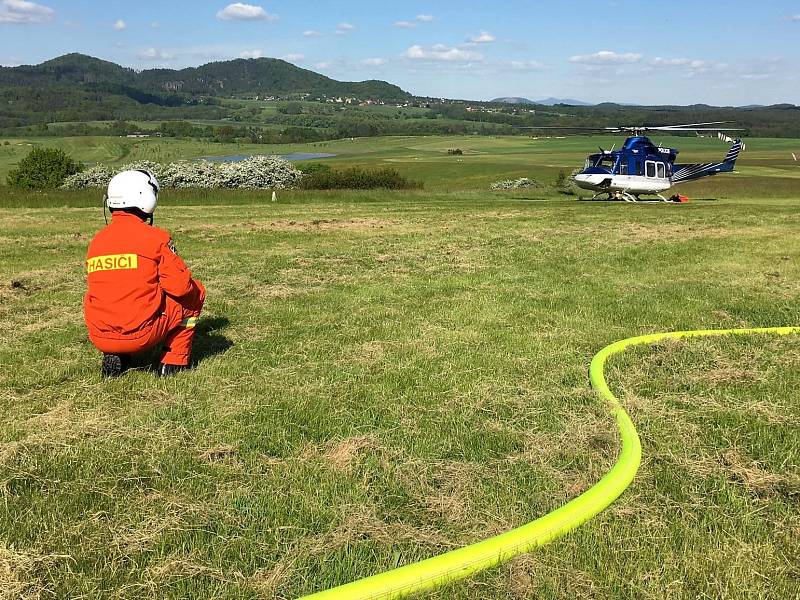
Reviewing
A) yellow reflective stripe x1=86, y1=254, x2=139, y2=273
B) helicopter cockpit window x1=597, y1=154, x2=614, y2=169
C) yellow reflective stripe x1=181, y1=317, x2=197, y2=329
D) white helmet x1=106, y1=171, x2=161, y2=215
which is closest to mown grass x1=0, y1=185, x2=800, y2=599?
yellow reflective stripe x1=181, y1=317, x2=197, y2=329

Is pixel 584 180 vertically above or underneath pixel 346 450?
above

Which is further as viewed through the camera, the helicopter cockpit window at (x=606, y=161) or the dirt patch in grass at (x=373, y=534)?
the helicopter cockpit window at (x=606, y=161)

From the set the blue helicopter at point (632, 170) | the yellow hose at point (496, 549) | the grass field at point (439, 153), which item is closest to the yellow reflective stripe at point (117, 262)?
the yellow hose at point (496, 549)

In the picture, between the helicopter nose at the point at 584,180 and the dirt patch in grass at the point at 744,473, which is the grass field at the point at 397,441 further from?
the helicopter nose at the point at 584,180

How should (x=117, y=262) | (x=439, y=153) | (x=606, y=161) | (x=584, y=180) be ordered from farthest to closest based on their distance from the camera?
(x=439, y=153) < (x=584, y=180) < (x=606, y=161) < (x=117, y=262)

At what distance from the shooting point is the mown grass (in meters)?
2.79

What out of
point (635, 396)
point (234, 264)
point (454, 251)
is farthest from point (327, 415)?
point (454, 251)

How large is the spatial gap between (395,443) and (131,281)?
260 centimetres

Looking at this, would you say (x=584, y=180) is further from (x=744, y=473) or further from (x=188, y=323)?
(x=744, y=473)

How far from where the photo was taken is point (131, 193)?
498 cm

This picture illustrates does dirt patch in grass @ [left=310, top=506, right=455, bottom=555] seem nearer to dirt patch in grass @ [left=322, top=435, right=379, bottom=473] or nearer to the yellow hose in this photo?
the yellow hose

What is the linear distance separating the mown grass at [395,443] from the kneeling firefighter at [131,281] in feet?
1.57

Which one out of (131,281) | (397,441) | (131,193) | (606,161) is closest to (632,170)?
(606,161)

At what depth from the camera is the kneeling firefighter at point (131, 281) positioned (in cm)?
476
